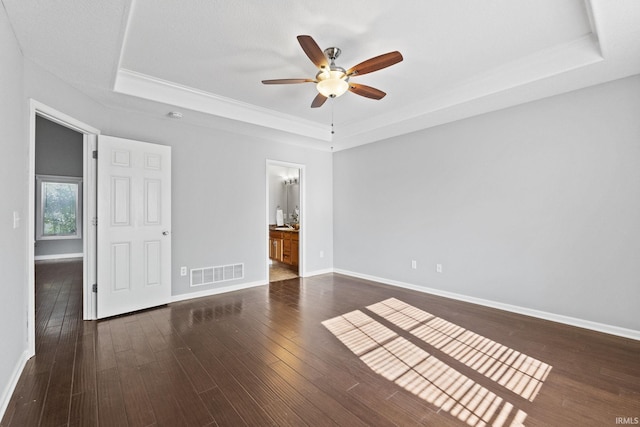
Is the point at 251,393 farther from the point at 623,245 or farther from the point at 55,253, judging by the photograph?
the point at 55,253

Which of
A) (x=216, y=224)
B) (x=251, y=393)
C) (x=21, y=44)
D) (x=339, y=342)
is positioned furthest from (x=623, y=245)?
(x=21, y=44)

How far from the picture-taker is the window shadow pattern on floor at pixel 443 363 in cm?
180

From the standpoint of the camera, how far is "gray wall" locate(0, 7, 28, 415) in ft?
6.12

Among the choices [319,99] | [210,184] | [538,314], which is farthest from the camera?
[210,184]

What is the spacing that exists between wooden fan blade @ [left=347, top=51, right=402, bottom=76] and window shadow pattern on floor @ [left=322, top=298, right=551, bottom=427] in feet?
8.02

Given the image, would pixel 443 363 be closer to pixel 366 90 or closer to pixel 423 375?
pixel 423 375

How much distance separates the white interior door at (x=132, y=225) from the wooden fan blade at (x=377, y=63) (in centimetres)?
275

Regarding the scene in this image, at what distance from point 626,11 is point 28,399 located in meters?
4.87

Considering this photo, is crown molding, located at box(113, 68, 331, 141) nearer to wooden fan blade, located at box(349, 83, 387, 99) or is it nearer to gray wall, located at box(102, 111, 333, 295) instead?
gray wall, located at box(102, 111, 333, 295)

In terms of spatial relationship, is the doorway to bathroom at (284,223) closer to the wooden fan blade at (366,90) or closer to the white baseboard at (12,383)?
the wooden fan blade at (366,90)

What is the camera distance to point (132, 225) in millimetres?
3500

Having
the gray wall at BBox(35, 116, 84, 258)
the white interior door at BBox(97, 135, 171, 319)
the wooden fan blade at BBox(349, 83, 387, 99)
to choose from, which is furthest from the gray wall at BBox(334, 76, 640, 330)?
the gray wall at BBox(35, 116, 84, 258)

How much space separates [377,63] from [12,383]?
11.7 feet

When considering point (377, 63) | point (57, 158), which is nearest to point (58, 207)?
point (57, 158)
